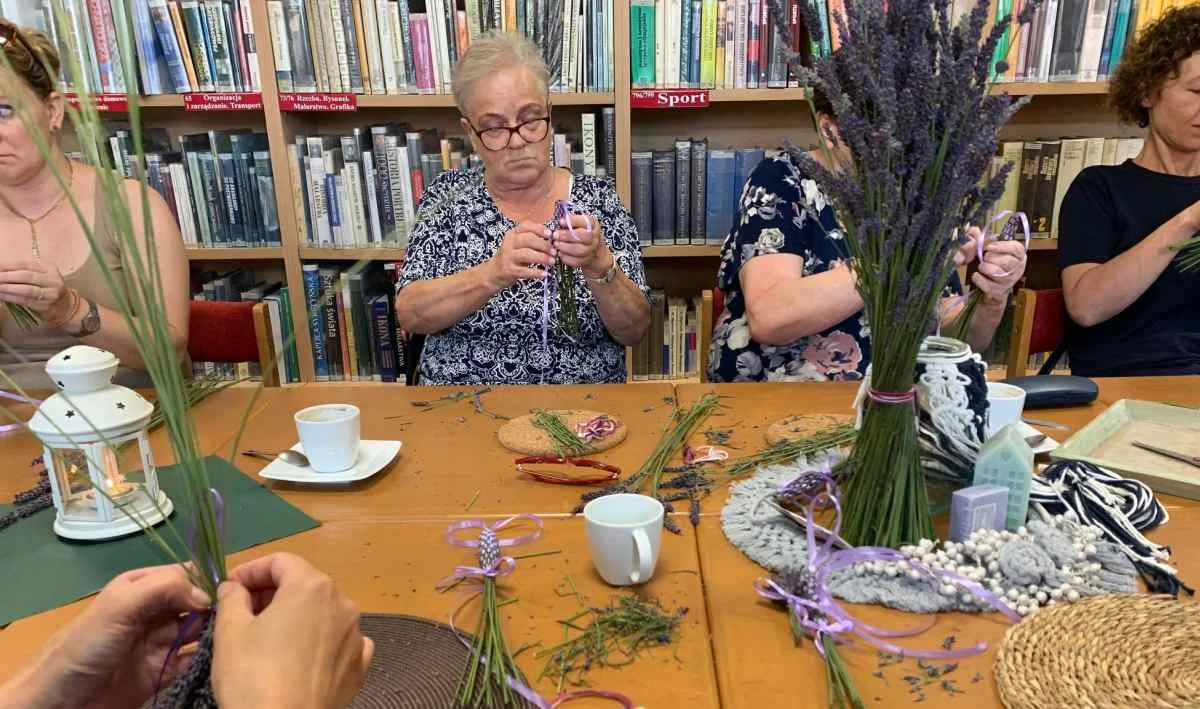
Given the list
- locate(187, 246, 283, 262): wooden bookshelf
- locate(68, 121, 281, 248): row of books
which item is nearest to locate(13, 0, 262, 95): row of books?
locate(68, 121, 281, 248): row of books

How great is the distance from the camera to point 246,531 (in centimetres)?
101

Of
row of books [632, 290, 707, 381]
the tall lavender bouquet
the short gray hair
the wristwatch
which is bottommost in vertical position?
row of books [632, 290, 707, 381]

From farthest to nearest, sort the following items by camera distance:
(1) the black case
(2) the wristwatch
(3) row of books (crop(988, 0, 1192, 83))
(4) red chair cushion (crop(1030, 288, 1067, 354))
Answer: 1. (3) row of books (crop(988, 0, 1192, 83))
2. (4) red chair cushion (crop(1030, 288, 1067, 354))
3. (2) the wristwatch
4. (1) the black case

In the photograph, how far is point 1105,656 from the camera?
2.42 feet

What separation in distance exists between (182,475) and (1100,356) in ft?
6.37

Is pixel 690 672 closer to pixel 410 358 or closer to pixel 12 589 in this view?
pixel 12 589

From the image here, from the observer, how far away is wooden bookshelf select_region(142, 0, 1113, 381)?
2398 millimetres

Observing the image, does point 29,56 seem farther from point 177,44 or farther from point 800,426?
point 800,426

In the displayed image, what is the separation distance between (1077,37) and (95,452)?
262cm

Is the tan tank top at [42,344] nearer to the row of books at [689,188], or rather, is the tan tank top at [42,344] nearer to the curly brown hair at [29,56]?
the curly brown hair at [29,56]

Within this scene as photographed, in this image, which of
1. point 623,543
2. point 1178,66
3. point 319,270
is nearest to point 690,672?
point 623,543

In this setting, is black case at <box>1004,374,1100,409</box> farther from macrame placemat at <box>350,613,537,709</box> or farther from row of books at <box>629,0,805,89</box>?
row of books at <box>629,0,805,89</box>

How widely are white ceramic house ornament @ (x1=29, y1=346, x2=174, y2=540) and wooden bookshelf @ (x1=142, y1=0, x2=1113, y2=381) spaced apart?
148cm

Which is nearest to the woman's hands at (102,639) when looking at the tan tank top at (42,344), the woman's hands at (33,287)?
the woman's hands at (33,287)
